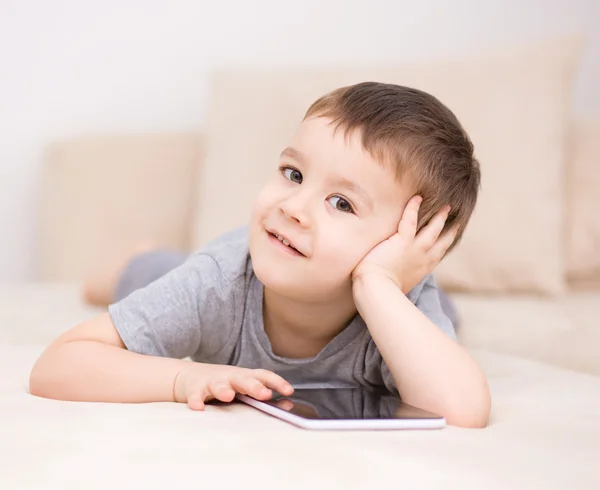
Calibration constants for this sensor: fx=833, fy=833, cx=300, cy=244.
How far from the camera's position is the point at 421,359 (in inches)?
37.2

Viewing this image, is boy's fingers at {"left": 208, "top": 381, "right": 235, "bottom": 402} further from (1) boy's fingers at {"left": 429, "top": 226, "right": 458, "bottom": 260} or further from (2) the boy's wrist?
(1) boy's fingers at {"left": 429, "top": 226, "right": 458, "bottom": 260}

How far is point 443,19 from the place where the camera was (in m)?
2.54

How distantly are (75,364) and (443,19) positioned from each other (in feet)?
6.25

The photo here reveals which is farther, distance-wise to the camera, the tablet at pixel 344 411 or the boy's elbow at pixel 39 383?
the boy's elbow at pixel 39 383

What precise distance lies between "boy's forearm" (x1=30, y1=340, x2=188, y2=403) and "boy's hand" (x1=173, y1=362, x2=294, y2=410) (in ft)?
0.09

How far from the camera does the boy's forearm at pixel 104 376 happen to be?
95cm

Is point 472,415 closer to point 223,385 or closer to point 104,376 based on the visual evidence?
point 223,385

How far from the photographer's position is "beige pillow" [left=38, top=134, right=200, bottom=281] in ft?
7.25

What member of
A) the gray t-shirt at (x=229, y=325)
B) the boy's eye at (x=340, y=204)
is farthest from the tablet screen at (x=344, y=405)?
the boy's eye at (x=340, y=204)

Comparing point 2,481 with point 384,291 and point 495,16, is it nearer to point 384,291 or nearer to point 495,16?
point 384,291

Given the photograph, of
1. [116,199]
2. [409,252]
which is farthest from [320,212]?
[116,199]

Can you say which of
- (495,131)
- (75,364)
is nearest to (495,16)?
(495,131)

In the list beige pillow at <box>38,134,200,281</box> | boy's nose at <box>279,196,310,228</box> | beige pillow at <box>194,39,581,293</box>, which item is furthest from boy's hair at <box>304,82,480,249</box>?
beige pillow at <box>38,134,200,281</box>

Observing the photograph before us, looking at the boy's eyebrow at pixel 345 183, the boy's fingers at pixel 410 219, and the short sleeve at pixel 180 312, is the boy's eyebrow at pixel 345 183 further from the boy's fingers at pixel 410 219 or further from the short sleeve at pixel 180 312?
the short sleeve at pixel 180 312
